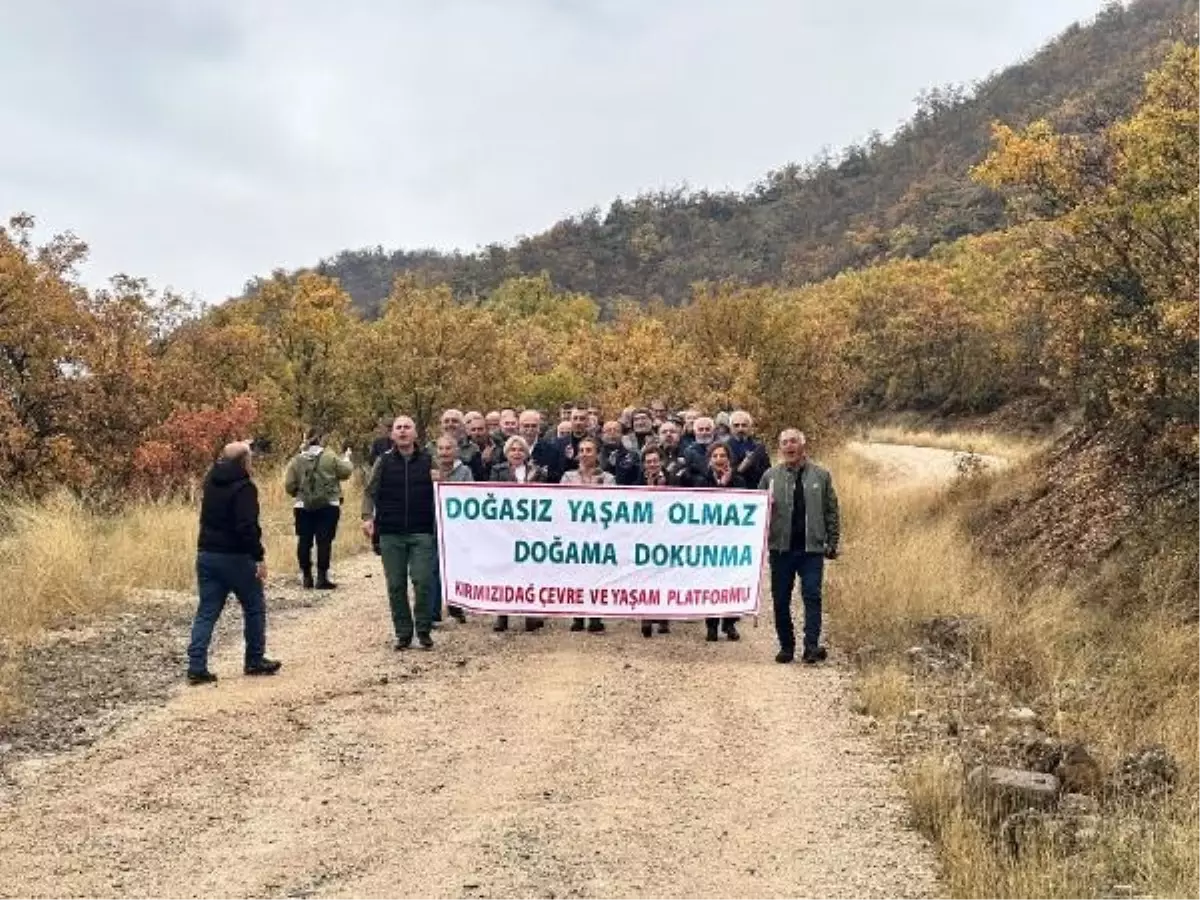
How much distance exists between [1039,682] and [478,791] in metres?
5.05

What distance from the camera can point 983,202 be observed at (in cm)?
9469

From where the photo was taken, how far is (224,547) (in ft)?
31.7

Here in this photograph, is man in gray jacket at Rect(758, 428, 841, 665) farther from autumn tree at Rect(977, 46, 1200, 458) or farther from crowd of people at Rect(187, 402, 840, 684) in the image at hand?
autumn tree at Rect(977, 46, 1200, 458)

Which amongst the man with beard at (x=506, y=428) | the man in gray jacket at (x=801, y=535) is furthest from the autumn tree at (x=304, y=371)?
the man in gray jacket at (x=801, y=535)

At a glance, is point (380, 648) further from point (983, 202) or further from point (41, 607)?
point (983, 202)

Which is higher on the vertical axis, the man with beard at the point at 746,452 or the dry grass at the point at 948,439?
the man with beard at the point at 746,452

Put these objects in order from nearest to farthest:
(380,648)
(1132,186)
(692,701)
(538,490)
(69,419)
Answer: (692,701) → (380,648) → (538,490) → (1132,186) → (69,419)

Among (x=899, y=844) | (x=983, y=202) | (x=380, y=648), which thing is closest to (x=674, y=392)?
(x=380, y=648)

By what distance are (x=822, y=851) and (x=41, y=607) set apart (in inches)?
336

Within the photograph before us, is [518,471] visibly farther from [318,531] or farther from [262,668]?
[318,531]

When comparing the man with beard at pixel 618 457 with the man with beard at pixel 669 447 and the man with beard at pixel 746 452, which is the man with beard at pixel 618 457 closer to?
the man with beard at pixel 669 447

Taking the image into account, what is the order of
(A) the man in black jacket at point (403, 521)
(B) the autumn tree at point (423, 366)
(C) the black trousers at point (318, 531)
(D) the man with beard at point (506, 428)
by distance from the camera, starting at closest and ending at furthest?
(A) the man in black jacket at point (403, 521)
(D) the man with beard at point (506, 428)
(C) the black trousers at point (318, 531)
(B) the autumn tree at point (423, 366)

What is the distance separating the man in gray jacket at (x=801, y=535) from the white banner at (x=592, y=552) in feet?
3.00

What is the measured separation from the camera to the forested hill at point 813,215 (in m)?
109
